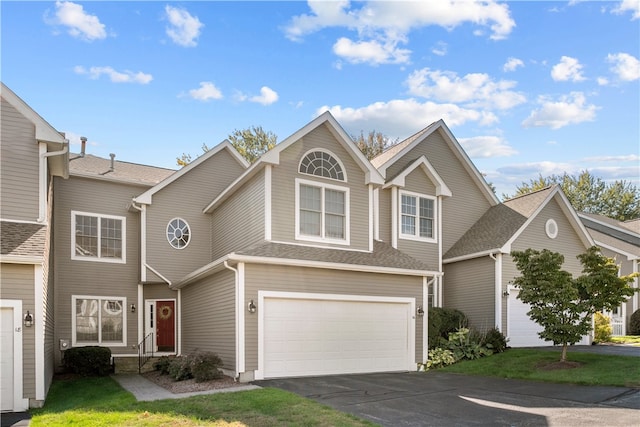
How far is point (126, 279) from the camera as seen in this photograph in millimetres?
18078

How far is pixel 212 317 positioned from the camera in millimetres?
14992

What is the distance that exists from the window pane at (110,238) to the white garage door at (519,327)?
46.2ft

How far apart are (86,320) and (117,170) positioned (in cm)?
573

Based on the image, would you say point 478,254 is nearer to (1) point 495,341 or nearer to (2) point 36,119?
(1) point 495,341

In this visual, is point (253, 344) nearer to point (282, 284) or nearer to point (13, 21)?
point (282, 284)

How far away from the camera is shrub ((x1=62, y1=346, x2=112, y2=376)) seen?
15.4m

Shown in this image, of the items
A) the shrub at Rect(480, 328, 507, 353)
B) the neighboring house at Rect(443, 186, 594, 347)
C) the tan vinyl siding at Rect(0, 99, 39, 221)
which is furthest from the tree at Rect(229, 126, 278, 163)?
the tan vinyl siding at Rect(0, 99, 39, 221)

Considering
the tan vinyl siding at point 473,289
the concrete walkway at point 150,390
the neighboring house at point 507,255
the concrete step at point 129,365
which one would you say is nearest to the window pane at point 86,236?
the concrete step at point 129,365

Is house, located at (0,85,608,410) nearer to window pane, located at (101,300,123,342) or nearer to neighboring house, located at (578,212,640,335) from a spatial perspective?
window pane, located at (101,300,123,342)

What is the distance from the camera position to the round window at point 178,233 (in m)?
18.6

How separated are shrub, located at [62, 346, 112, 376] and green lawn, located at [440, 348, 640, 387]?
1058 centimetres

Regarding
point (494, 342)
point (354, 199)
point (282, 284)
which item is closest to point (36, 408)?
point (282, 284)

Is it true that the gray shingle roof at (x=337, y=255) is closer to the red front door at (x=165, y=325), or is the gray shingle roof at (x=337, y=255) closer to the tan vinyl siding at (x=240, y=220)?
the tan vinyl siding at (x=240, y=220)

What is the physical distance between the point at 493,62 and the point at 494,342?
9.58 metres
